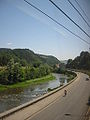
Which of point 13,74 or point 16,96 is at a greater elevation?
point 13,74

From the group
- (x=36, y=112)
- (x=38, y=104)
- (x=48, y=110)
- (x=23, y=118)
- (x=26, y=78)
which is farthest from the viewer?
(x=26, y=78)

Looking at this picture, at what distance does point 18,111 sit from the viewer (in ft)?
78.1

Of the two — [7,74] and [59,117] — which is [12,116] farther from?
[7,74]

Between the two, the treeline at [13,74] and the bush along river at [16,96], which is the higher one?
the treeline at [13,74]

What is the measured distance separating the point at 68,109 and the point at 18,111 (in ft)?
21.8

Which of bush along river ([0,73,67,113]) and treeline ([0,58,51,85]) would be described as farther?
treeline ([0,58,51,85])

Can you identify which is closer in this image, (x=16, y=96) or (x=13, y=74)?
(x=16, y=96)

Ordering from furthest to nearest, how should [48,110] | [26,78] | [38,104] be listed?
[26,78]
[38,104]
[48,110]

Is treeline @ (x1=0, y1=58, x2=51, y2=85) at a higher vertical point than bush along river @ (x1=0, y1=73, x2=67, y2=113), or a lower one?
higher

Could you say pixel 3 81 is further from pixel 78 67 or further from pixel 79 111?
pixel 78 67

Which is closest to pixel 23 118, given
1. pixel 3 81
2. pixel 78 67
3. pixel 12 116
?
pixel 12 116

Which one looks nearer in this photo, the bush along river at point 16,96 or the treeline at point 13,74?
the bush along river at point 16,96

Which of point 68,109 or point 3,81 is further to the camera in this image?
point 3,81

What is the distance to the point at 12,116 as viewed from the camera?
70.7 feet
